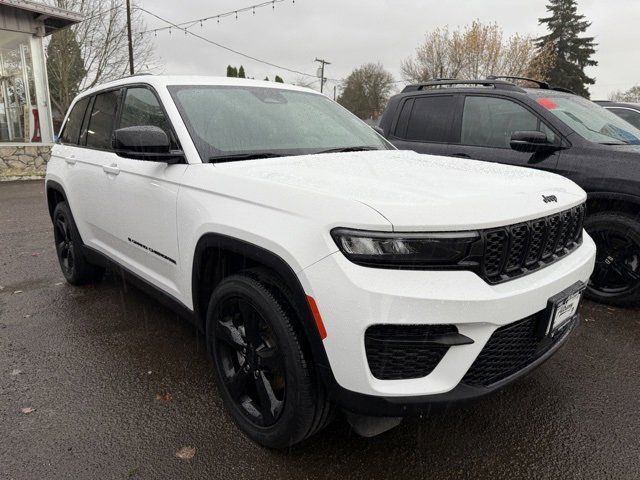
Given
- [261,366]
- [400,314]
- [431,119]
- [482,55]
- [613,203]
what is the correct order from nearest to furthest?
1. [400,314]
2. [261,366]
3. [613,203]
4. [431,119]
5. [482,55]

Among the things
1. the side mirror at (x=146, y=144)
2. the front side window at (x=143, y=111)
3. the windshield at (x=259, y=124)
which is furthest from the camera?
the front side window at (x=143, y=111)

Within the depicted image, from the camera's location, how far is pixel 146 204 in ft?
9.27

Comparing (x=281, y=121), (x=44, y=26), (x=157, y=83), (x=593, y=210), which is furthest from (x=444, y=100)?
(x=44, y=26)

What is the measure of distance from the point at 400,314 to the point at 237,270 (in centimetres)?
98

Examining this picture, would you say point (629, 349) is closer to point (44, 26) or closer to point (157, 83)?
point (157, 83)

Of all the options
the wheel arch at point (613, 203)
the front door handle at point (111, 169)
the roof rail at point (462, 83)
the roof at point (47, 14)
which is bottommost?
the wheel arch at point (613, 203)

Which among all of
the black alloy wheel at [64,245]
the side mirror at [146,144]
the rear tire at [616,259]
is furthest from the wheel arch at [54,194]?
the rear tire at [616,259]

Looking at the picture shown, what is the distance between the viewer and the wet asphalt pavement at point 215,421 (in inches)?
83.5

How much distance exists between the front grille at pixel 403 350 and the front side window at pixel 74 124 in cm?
355

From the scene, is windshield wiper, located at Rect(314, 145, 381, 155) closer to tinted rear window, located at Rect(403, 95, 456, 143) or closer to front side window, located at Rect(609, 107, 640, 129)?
tinted rear window, located at Rect(403, 95, 456, 143)

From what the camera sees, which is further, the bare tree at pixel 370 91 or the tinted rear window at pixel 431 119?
the bare tree at pixel 370 91

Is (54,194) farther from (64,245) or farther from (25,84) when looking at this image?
(25,84)

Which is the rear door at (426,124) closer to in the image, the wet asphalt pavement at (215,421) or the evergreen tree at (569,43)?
the wet asphalt pavement at (215,421)

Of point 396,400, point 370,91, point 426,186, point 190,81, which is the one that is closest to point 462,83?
point 190,81
